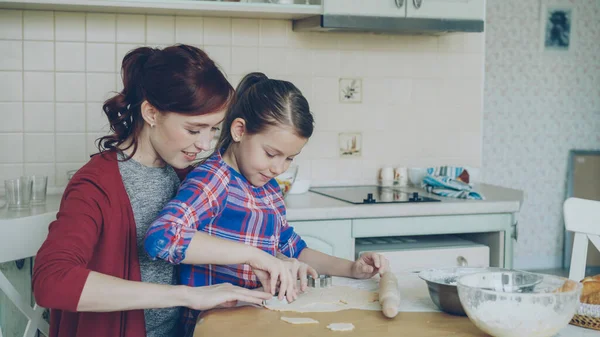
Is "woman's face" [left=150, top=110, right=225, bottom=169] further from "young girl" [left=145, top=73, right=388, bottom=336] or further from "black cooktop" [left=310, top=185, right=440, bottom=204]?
"black cooktop" [left=310, top=185, right=440, bottom=204]

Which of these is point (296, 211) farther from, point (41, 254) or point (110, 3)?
point (41, 254)

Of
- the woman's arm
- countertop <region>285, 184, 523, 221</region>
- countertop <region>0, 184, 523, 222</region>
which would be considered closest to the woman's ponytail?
the woman's arm

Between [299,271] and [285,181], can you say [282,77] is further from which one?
[299,271]

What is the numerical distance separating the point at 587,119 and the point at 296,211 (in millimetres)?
3469

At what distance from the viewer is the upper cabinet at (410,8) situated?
9.23 ft

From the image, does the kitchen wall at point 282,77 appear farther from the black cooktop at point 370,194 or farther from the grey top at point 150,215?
the grey top at point 150,215

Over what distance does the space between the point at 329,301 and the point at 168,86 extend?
606 mm

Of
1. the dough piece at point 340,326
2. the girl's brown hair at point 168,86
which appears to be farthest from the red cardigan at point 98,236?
the dough piece at point 340,326

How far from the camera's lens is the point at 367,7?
2.84 m

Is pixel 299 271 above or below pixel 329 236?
above

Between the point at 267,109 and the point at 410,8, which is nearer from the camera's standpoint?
the point at 267,109

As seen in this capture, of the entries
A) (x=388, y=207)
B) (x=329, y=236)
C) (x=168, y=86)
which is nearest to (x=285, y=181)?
(x=329, y=236)

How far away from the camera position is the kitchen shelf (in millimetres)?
2621

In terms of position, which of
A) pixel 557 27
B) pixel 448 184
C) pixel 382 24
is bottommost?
pixel 448 184
